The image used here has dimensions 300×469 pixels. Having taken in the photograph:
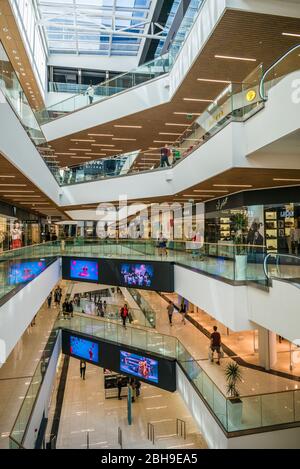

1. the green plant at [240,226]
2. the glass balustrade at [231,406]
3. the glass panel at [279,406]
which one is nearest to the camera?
the glass balustrade at [231,406]

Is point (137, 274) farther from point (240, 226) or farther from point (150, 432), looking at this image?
point (150, 432)

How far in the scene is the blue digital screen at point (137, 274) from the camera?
1337cm

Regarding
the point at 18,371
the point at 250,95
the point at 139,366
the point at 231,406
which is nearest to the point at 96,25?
the point at 250,95

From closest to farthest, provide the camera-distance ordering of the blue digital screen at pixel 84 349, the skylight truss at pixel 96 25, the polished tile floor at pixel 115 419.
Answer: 1. the polished tile floor at pixel 115 419
2. the blue digital screen at pixel 84 349
3. the skylight truss at pixel 96 25

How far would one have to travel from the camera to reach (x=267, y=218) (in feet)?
36.4

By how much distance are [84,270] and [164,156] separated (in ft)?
19.4

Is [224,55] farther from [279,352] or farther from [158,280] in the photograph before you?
[279,352]

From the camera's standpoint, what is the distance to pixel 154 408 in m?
13.8

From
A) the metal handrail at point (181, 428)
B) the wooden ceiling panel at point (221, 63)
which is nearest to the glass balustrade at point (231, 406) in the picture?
the metal handrail at point (181, 428)

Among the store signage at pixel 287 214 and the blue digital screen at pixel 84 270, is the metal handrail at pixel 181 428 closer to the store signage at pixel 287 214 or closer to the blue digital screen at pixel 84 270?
the blue digital screen at pixel 84 270

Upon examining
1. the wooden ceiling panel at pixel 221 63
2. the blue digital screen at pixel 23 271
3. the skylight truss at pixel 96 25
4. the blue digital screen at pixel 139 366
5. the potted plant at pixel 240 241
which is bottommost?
the blue digital screen at pixel 139 366

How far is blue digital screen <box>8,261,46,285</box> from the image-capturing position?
7141 mm

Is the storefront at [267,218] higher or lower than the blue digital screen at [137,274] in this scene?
higher

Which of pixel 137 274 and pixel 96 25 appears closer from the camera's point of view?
pixel 137 274
